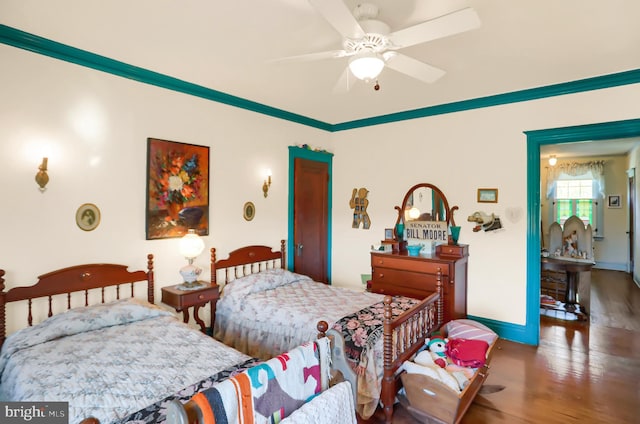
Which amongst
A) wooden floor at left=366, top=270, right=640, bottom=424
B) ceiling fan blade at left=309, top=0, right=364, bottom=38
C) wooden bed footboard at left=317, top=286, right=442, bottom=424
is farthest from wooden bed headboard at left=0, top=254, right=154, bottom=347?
ceiling fan blade at left=309, top=0, right=364, bottom=38

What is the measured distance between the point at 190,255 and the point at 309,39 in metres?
2.31

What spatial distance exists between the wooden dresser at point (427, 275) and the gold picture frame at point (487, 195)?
2.02 feet

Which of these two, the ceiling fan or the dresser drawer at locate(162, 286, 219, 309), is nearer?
the ceiling fan

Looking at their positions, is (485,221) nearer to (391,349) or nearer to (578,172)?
(391,349)

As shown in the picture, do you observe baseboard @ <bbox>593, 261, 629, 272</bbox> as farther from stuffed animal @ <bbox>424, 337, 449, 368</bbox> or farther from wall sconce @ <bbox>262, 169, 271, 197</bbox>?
wall sconce @ <bbox>262, 169, 271, 197</bbox>

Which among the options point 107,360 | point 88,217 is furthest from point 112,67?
point 107,360

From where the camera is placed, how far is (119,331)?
7.80ft

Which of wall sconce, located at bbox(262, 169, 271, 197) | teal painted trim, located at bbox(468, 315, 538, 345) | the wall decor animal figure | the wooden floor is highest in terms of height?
wall sconce, located at bbox(262, 169, 271, 197)

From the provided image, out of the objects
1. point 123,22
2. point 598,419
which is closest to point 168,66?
point 123,22

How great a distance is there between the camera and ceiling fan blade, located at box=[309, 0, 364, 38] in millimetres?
1544

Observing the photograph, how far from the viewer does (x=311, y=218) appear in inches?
199

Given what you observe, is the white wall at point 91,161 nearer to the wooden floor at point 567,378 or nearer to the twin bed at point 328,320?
the twin bed at point 328,320

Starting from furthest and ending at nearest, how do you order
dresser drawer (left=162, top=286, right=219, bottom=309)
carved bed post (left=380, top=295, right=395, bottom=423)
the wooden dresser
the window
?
the window → the wooden dresser → dresser drawer (left=162, top=286, right=219, bottom=309) → carved bed post (left=380, top=295, right=395, bottom=423)

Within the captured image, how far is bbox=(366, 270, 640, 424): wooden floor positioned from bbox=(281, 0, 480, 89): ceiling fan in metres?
2.51
